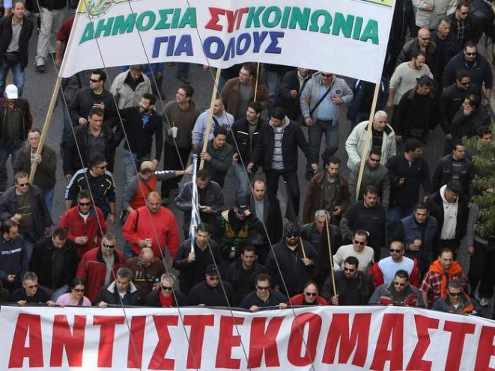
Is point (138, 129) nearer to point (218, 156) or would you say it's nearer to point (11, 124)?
point (218, 156)

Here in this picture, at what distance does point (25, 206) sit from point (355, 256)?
3.37 m

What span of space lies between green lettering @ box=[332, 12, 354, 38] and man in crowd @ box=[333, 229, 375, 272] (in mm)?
2350

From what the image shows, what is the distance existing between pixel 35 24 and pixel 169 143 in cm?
410

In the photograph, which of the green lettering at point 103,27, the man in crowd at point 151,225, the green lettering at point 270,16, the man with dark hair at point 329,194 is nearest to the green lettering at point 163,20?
the green lettering at point 103,27

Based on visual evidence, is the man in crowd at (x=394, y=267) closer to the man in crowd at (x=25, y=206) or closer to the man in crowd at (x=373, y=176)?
the man in crowd at (x=373, y=176)

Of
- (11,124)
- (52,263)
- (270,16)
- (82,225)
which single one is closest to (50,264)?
(52,263)

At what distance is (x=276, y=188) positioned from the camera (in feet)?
76.3

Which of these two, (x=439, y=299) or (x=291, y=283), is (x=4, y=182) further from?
(x=439, y=299)

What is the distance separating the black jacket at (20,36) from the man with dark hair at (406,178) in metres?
4.83

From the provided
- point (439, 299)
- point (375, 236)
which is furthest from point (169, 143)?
point (439, 299)

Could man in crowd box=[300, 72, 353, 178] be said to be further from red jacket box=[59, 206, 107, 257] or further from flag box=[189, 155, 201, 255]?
red jacket box=[59, 206, 107, 257]

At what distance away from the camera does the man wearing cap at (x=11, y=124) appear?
23.2 meters

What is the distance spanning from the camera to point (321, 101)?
24.0 meters

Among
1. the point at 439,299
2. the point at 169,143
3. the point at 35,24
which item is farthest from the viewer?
the point at 35,24
